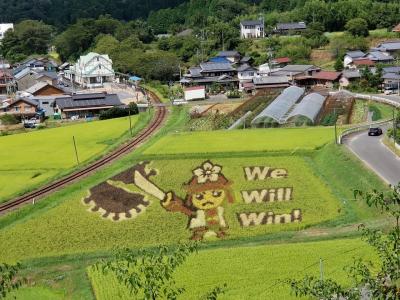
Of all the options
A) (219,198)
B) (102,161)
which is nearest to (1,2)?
(102,161)

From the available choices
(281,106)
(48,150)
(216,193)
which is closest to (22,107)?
(48,150)

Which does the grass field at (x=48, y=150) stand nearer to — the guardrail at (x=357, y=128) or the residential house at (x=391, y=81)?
the guardrail at (x=357, y=128)

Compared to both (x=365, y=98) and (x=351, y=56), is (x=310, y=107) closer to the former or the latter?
(x=365, y=98)

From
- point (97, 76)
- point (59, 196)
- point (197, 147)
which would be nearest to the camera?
point (59, 196)

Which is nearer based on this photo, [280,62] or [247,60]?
[280,62]

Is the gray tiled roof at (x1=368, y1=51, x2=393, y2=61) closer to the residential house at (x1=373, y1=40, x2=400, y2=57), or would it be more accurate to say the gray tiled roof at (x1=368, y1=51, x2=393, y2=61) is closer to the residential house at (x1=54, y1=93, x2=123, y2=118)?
the residential house at (x1=373, y1=40, x2=400, y2=57)

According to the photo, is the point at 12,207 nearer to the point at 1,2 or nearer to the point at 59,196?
the point at 59,196
